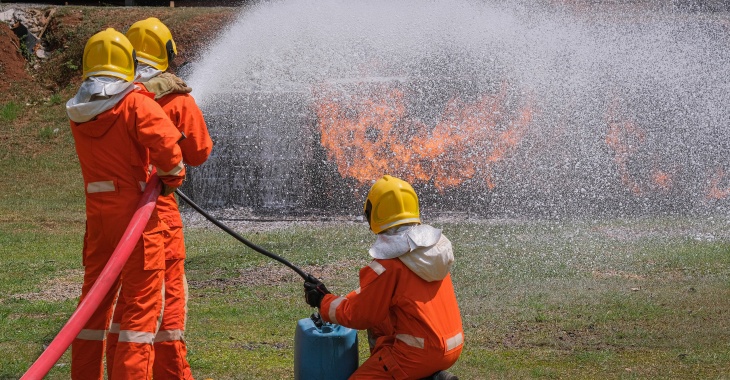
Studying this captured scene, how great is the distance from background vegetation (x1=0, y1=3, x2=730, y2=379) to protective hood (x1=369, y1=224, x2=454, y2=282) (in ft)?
5.49

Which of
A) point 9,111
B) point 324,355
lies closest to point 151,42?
point 324,355

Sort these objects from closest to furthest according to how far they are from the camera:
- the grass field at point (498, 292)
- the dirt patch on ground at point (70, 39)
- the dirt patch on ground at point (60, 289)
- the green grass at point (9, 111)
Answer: the grass field at point (498, 292) < the dirt patch on ground at point (60, 289) < the green grass at point (9, 111) < the dirt patch on ground at point (70, 39)

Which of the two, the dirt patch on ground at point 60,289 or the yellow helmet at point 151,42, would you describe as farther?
the dirt patch on ground at point 60,289

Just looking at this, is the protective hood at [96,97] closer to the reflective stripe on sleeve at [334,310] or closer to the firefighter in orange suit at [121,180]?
the firefighter in orange suit at [121,180]

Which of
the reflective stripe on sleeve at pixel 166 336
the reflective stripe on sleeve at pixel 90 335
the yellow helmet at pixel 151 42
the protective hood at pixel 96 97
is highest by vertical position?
the yellow helmet at pixel 151 42

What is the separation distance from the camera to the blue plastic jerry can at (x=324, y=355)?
4797mm

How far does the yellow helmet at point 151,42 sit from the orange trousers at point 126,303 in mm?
1062

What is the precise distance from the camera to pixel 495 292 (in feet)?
27.4

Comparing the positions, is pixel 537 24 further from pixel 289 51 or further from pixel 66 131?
pixel 66 131

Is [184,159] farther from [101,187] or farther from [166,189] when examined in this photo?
[101,187]

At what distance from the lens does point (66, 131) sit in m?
19.6

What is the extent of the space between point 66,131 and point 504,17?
9612 millimetres

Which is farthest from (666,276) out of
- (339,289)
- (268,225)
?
(268,225)

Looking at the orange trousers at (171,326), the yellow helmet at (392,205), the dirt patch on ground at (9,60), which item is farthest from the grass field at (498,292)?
the dirt patch on ground at (9,60)
